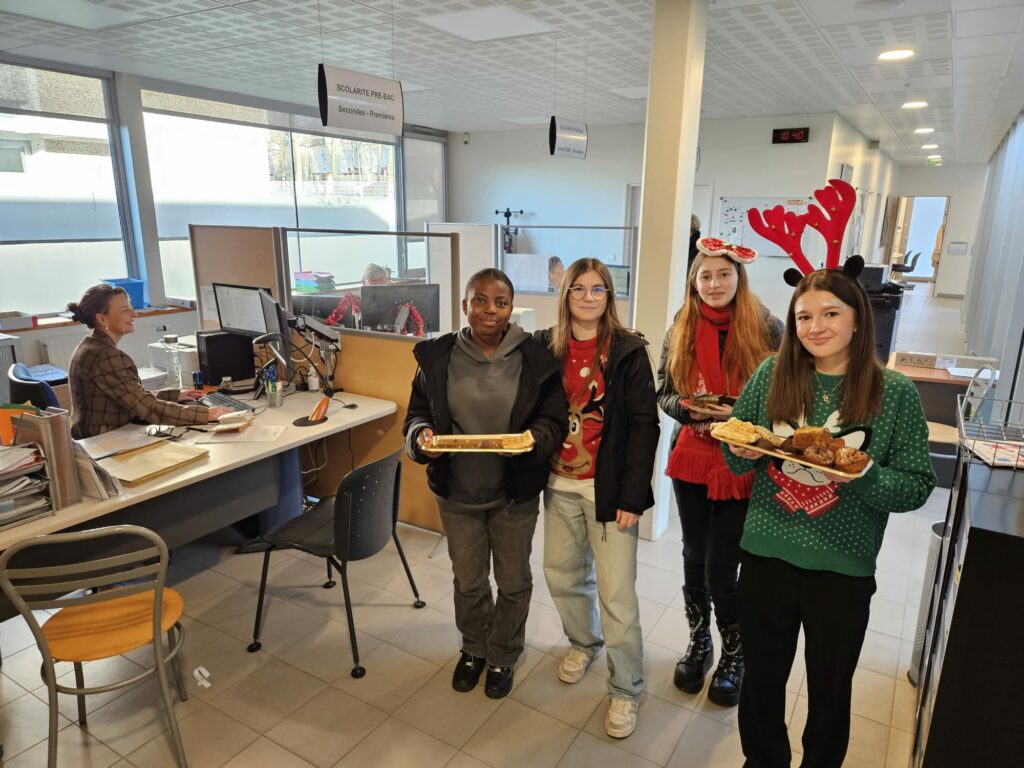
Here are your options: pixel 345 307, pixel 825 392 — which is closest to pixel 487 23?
pixel 345 307

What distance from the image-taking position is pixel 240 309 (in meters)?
3.54

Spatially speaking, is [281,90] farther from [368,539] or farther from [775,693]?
[775,693]

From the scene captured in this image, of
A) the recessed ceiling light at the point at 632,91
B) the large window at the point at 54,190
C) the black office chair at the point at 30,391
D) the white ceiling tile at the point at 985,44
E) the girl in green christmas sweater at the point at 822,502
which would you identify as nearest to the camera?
the girl in green christmas sweater at the point at 822,502

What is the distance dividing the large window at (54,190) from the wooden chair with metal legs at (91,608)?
15.4 ft

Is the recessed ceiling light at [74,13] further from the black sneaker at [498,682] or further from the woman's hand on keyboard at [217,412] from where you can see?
the black sneaker at [498,682]

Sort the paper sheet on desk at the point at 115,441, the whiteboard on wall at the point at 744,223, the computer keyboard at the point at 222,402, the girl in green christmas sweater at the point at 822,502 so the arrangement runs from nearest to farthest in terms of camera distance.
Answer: the girl in green christmas sweater at the point at 822,502, the paper sheet on desk at the point at 115,441, the computer keyboard at the point at 222,402, the whiteboard on wall at the point at 744,223

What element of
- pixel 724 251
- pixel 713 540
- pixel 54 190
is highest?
pixel 54 190

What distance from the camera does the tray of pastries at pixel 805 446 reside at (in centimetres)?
135

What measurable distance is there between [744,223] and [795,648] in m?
6.78

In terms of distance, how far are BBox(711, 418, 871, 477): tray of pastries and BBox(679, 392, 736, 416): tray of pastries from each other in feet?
1.06

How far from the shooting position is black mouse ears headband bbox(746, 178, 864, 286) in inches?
64.1

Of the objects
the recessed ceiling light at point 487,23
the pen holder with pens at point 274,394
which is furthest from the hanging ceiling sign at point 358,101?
the pen holder with pens at point 274,394

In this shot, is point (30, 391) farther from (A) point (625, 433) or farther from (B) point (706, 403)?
(B) point (706, 403)

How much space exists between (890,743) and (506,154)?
29.1 feet
